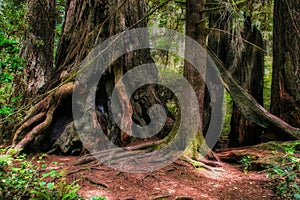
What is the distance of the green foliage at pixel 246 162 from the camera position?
457 centimetres

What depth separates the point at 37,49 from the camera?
6.59 meters

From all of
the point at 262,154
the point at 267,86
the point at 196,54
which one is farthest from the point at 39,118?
the point at 267,86

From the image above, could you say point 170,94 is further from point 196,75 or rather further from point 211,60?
point 196,75

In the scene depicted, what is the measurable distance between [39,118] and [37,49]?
2495mm

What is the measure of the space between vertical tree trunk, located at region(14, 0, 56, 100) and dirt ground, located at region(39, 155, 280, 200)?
2.95 m

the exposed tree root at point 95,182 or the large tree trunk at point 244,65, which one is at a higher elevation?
the large tree trunk at point 244,65

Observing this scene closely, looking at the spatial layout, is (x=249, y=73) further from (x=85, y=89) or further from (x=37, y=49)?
(x=37, y=49)

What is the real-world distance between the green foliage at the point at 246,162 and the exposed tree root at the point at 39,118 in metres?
3.49

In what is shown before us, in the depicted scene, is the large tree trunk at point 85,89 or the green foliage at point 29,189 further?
the large tree trunk at point 85,89

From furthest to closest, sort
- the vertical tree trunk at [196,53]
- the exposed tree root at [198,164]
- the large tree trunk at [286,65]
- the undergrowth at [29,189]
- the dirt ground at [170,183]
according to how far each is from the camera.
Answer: the large tree trunk at [286,65]
the vertical tree trunk at [196,53]
the exposed tree root at [198,164]
the dirt ground at [170,183]
the undergrowth at [29,189]

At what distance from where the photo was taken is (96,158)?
4230 mm

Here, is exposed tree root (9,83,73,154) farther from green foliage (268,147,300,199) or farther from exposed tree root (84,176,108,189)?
green foliage (268,147,300,199)

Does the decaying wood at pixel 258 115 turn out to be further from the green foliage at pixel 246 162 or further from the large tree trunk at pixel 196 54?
the large tree trunk at pixel 196 54

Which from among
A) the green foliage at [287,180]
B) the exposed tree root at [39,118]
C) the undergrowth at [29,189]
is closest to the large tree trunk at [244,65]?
the green foliage at [287,180]
